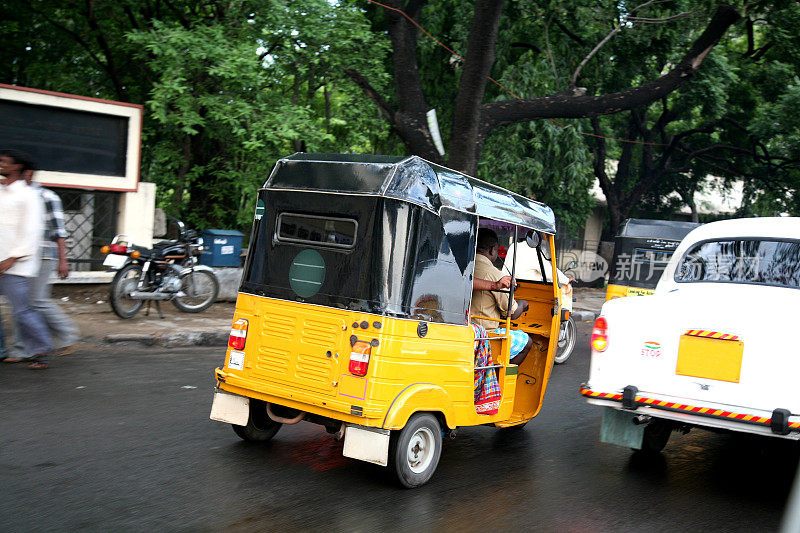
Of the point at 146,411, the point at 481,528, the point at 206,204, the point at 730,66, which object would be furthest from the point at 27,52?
the point at 730,66

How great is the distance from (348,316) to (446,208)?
105 cm

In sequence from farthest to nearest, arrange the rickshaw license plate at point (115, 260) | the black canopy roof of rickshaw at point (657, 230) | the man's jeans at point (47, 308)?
the black canopy roof of rickshaw at point (657, 230), the rickshaw license plate at point (115, 260), the man's jeans at point (47, 308)

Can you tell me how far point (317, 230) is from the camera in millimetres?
5023

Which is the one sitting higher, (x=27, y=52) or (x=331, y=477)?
(x=27, y=52)

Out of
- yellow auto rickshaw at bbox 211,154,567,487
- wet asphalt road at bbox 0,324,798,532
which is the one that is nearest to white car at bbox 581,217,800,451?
wet asphalt road at bbox 0,324,798,532

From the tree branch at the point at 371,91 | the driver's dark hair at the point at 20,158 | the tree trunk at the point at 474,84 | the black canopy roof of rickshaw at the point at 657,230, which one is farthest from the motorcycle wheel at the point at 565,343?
the driver's dark hair at the point at 20,158

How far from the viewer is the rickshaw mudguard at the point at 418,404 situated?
14.8ft

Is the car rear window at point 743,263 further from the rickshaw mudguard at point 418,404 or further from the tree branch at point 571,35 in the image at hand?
the tree branch at point 571,35

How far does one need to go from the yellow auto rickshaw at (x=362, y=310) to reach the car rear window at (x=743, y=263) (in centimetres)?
201

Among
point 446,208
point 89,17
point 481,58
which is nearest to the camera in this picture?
point 446,208

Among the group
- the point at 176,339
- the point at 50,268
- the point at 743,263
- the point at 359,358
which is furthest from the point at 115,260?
the point at 743,263

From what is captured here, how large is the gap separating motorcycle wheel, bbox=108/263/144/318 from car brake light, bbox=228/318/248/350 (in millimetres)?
5539

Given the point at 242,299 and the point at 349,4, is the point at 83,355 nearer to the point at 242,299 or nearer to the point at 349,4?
the point at 242,299

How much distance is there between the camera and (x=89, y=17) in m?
13.7
